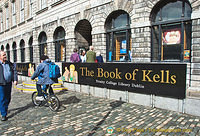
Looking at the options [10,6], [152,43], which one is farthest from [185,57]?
[10,6]

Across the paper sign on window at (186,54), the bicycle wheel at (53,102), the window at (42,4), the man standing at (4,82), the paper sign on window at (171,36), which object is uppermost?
the window at (42,4)

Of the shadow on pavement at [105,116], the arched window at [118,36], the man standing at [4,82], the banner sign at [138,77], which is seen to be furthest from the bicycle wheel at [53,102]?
the arched window at [118,36]

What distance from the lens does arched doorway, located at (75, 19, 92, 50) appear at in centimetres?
1173

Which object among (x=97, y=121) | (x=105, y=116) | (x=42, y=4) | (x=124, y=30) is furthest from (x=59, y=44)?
(x=97, y=121)

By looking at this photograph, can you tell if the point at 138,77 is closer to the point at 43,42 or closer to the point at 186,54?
the point at 186,54

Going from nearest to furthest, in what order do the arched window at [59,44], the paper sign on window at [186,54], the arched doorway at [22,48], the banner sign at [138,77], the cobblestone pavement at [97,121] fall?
1. the cobblestone pavement at [97,121]
2. the banner sign at [138,77]
3. the paper sign on window at [186,54]
4. the arched window at [59,44]
5. the arched doorway at [22,48]

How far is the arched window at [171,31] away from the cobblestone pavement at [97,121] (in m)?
3.45

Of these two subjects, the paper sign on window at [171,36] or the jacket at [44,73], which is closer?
the jacket at [44,73]

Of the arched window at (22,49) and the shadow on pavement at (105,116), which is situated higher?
the arched window at (22,49)

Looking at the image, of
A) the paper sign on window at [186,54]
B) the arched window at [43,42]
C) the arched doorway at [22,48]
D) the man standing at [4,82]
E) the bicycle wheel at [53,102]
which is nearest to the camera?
the man standing at [4,82]

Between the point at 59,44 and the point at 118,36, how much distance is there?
20.6 ft

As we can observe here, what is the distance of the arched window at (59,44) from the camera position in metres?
13.3

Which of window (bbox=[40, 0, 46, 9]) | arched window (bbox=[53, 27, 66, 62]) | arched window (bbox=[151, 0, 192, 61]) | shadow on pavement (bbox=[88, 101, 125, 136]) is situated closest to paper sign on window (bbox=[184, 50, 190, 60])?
arched window (bbox=[151, 0, 192, 61])

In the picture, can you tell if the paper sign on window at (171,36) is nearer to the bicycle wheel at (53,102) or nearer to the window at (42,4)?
the bicycle wheel at (53,102)
